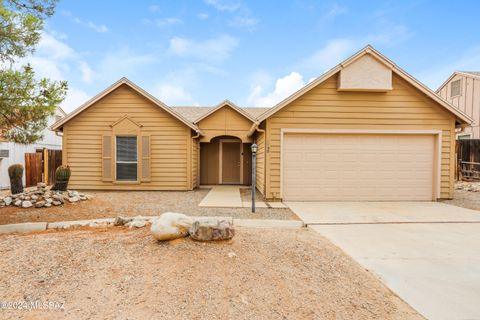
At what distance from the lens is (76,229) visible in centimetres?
452

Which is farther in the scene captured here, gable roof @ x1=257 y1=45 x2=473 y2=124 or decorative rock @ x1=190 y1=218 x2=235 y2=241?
gable roof @ x1=257 y1=45 x2=473 y2=124


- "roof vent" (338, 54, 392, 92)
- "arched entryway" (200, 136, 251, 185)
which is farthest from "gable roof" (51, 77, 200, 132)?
"roof vent" (338, 54, 392, 92)

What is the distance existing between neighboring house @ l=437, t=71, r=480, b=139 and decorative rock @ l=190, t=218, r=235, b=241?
18.3m

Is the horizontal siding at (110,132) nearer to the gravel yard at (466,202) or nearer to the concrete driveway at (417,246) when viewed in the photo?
the concrete driveway at (417,246)

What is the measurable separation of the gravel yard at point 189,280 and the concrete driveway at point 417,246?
0.33m

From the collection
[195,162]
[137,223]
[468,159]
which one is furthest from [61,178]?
[468,159]

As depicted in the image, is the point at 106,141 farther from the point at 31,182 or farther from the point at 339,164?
the point at 339,164

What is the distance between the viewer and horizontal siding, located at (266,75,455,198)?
8.09 m

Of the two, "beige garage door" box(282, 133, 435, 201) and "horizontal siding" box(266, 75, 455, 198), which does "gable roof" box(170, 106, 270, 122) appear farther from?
"beige garage door" box(282, 133, 435, 201)

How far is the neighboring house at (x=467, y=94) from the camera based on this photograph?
15500 mm

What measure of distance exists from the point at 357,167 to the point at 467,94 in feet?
47.9

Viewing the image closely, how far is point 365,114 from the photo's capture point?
8.20m

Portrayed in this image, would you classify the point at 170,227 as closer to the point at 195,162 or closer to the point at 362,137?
the point at 362,137

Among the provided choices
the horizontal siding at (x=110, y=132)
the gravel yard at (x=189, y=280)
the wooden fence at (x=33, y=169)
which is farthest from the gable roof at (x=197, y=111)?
the gravel yard at (x=189, y=280)
